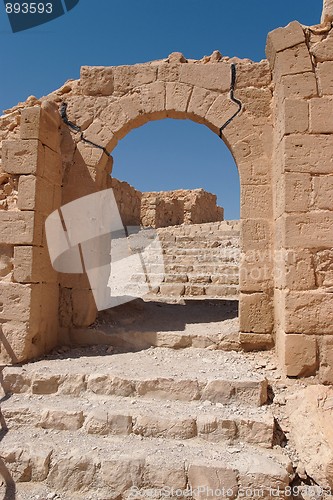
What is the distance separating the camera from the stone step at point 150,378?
3.49 m

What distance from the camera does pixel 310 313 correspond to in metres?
3.82

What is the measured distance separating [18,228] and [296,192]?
3.06 m

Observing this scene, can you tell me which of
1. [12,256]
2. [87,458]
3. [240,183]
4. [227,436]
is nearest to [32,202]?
Answer: [12,256]

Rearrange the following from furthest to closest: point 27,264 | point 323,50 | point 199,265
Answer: point 199,265 < point 27,264 < point 323,50

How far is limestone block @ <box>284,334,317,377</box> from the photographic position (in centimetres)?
379

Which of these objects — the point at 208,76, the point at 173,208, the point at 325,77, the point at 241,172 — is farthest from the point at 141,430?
the point at 173,208

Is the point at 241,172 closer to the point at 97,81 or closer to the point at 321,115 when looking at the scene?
the point at 321,115

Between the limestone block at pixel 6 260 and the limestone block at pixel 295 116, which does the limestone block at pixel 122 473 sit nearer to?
the limestone block at pixel 6 260

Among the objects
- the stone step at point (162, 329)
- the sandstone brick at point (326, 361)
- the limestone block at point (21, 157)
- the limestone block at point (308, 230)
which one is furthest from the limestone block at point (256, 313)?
the limestone block at point (21, 157)

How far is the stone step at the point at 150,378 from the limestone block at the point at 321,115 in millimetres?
2589

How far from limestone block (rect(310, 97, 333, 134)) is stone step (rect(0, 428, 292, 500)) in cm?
310
